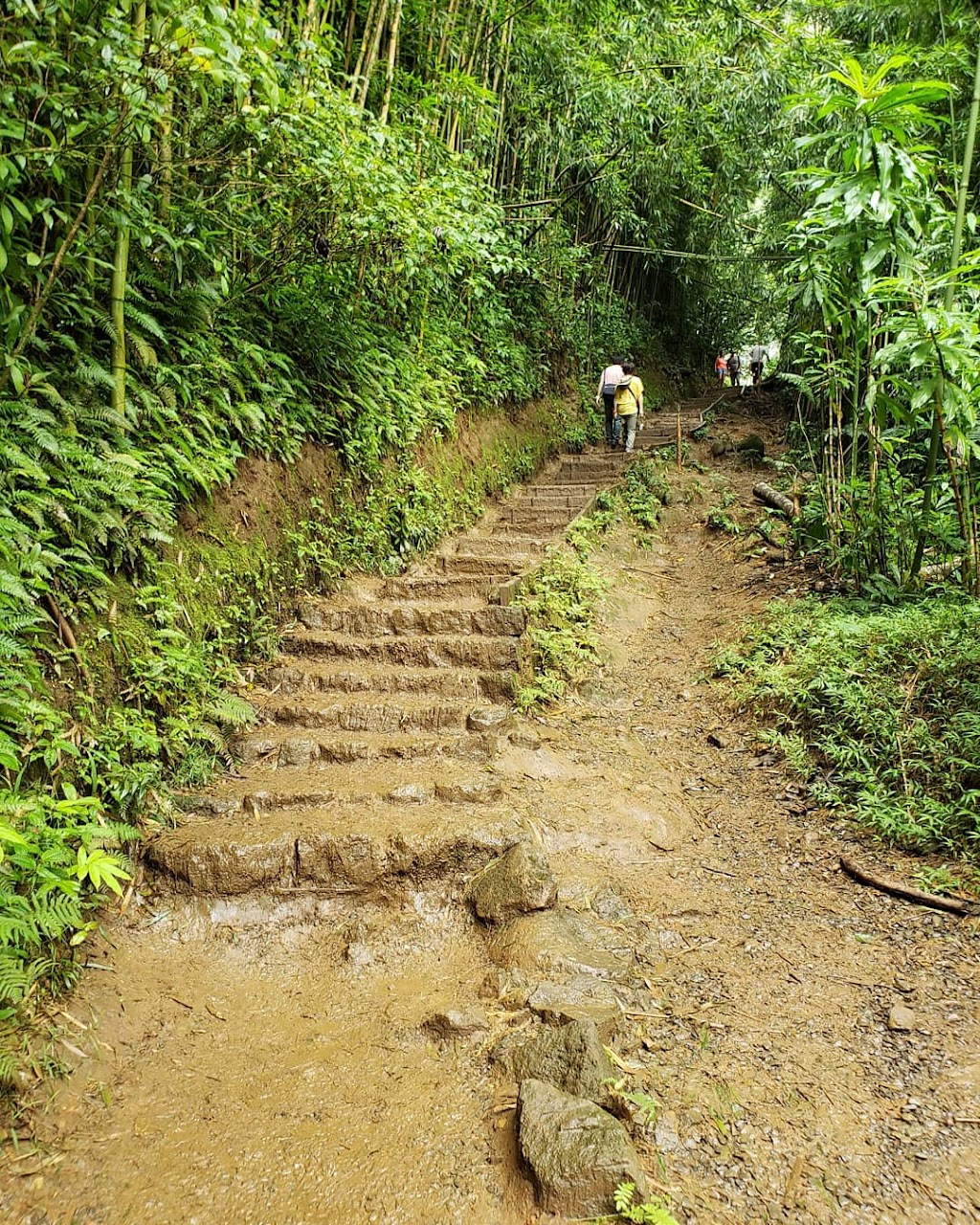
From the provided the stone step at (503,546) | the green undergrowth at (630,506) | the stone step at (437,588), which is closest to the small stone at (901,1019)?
the stone step at (437,588)

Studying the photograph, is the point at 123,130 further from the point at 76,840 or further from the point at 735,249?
the point at 735,249

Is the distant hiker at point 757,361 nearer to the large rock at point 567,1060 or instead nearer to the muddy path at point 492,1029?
the muddy path at point 492,1029

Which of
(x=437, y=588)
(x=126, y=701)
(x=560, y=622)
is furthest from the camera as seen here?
(x=437, y=588)

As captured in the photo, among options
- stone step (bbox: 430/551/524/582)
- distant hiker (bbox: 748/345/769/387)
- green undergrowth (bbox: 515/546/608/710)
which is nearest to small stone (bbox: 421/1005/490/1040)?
green undergrowth (bbox: 515/546/608/710)

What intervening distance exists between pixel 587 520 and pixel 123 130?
5.34 metres

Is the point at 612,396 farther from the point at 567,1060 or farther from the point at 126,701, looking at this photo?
the point at 567,1060

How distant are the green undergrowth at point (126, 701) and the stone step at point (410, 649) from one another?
0.83 feet

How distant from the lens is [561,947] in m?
2.89

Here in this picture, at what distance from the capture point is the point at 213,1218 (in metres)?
1.94

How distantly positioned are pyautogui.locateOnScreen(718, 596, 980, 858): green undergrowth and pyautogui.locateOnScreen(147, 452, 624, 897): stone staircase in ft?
6.20

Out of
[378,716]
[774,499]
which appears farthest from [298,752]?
[774,499]

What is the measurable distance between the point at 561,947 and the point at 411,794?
1188 millimetres

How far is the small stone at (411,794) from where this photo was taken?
3.67 metres

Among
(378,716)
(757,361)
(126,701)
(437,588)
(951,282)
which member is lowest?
(378,716)
